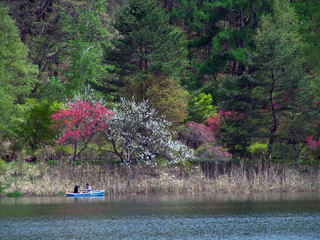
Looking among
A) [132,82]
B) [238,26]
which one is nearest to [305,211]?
[132,82]

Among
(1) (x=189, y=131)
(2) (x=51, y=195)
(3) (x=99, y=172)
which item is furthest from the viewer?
(1) (x=189, y=131)

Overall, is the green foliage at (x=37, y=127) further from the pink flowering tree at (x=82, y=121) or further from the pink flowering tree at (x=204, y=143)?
the pink flowering tree at (x=204, y=143)

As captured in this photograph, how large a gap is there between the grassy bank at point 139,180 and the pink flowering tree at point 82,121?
2.51 meters

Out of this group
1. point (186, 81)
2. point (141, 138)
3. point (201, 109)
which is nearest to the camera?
point (141, 138)

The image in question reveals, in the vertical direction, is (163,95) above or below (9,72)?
below

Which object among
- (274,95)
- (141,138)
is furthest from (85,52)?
(274,95)

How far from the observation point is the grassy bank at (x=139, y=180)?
147 ft

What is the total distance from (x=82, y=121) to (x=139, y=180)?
724cm

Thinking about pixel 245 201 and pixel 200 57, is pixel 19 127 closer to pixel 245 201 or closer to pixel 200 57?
pixel 245 201

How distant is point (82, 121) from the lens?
159 ft

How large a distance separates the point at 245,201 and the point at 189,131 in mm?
13026

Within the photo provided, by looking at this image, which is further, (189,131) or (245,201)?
(189,131)

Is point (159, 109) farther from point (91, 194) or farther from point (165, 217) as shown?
point (165, 217)

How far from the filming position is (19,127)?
166 feet
